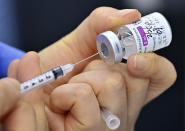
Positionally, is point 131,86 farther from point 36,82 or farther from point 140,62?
point 36,82

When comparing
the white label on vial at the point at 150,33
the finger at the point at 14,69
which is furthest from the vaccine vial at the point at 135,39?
the finger at the point at 14,69

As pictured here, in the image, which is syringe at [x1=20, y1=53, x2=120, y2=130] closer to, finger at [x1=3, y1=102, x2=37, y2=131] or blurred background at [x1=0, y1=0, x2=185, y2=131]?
finger at [x1=3, y1=102, x2=37, y2=131]

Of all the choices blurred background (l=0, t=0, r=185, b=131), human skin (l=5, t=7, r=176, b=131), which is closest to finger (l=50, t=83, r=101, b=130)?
human skin (l=5, t=7, r=176, b=131)

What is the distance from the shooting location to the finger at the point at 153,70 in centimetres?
69

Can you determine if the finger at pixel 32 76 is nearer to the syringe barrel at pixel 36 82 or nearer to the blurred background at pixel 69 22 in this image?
the syringe barrel at pixel 36 82

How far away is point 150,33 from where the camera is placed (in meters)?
0.68

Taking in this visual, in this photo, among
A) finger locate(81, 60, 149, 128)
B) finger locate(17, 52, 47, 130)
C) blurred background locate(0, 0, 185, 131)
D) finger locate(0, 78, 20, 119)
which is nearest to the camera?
finger locate(0, 78, 20, 119)

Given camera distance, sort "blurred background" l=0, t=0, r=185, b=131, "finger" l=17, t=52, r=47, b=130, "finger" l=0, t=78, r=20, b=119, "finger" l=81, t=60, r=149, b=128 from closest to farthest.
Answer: "finger" l=0, t=78, r=20, b=119
"finger" l=17, t=52, r=47, b=130
"finger" l=81, t=60, r=149, b=128
"blurred background" l=0, t=0, r=185, b=131

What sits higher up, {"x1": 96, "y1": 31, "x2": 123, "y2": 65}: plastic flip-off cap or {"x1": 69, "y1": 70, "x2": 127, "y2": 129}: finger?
{"x1": 96, "y1": 31, "x2": 123, "y2": 65}: plastic flip-off cap

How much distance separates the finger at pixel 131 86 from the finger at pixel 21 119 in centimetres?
22

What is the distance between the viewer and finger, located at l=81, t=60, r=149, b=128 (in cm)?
75

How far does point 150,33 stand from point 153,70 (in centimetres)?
9

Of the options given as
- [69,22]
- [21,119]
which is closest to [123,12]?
[21,119]

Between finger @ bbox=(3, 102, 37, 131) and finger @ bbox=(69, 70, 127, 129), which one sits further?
finger @ bbox=(69, 70, 127, 129)
